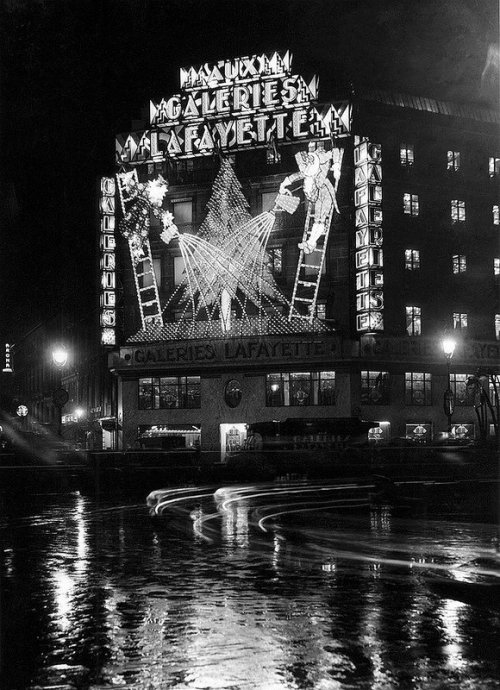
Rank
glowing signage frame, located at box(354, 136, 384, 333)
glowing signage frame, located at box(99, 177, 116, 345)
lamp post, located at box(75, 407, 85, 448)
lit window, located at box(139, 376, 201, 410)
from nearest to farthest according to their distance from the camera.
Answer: glowing signage frame, located at box(354, 136, 384, 333) → lit window, located at box(139, 376, 201, 410) → glowing signage frame, located at box(99, 177, 116, 345) → lamp post, located at box(75, 407, 85, 448)

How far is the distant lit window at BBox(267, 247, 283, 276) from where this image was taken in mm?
64125

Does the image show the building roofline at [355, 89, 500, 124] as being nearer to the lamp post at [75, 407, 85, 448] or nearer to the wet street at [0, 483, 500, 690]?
the lamp post at [75, 407, 85, 448]

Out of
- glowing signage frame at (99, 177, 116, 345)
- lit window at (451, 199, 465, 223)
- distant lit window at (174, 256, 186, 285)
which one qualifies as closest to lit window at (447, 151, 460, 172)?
lit window at (451, 199, 465, 223)

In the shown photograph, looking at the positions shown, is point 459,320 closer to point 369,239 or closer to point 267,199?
point 369,239

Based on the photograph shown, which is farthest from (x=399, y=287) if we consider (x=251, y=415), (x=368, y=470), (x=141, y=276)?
(x=368, y=470)

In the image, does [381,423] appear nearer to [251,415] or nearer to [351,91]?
[251,415]

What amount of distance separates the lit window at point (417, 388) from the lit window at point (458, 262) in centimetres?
801

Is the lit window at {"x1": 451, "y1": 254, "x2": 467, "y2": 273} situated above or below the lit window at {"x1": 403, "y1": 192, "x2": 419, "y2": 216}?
below

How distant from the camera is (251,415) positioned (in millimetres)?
63969

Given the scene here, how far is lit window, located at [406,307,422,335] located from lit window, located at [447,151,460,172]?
10588mm

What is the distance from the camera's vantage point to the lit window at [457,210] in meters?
66.2

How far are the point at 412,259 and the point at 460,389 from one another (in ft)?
32.6

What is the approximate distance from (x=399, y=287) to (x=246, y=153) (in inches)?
567

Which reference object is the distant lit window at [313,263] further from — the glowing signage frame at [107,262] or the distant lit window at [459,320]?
the glowing signage frame at [107,262]
